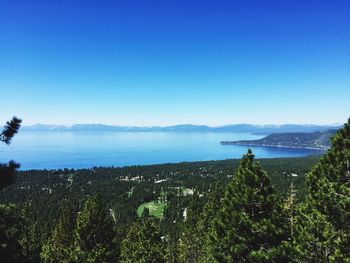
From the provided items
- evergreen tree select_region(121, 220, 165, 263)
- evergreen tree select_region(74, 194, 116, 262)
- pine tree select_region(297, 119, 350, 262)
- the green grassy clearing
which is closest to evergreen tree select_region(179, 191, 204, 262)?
evergreen tree select_region(121, 220, 165, 263)

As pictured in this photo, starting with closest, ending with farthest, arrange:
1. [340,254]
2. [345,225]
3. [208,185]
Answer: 1. [340,254]
2. [345,225]
3. [208,185]

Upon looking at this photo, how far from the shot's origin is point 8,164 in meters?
8.88

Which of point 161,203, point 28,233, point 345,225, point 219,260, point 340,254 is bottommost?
point 161,203

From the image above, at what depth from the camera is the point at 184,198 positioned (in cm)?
15562

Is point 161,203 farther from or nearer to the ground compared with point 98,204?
nearer to the ground

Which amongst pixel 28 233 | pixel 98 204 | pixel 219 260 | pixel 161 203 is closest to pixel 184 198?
pixel 161 203

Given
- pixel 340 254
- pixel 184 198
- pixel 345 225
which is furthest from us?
pixel 184 198

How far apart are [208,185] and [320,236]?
582 feet

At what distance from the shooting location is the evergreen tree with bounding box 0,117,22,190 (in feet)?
28.6

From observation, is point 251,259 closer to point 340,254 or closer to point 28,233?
point 340,254

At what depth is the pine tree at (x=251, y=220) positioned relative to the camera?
14328mm

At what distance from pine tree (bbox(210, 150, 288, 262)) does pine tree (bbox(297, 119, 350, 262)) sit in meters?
1.21

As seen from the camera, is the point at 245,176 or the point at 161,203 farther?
the point at 161,203

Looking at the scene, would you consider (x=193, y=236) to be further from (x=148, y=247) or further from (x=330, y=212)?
(x=330, y=212)
